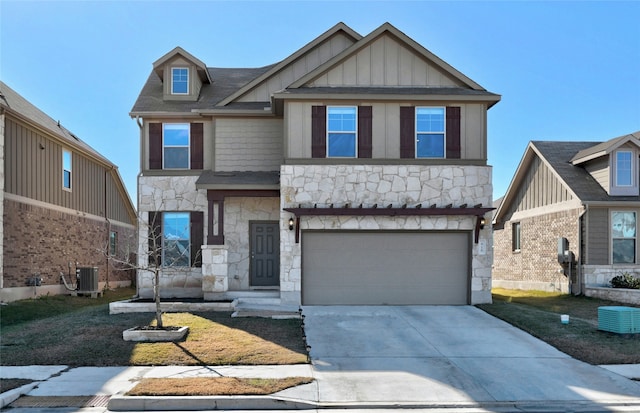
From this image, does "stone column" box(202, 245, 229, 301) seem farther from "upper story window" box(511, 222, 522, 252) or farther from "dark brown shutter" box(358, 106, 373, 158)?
"upper story window" box(511, 222, 522, 252)

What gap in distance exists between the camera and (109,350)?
377 inches

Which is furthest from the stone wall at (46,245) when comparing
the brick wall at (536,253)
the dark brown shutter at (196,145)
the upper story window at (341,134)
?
the brick wall at (536,253)

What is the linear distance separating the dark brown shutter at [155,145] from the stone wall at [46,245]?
2889 mm

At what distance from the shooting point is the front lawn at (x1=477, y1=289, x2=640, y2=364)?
947cm

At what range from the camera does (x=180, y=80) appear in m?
17.2

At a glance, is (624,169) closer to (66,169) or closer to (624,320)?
(624,320)

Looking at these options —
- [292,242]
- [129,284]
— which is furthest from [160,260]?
[129,284]

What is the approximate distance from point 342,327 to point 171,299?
586 centimetres

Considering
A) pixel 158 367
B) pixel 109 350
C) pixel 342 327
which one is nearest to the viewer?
→ pixel 158 367

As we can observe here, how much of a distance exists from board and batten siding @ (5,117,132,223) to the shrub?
2003cm

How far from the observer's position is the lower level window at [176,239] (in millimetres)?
15977

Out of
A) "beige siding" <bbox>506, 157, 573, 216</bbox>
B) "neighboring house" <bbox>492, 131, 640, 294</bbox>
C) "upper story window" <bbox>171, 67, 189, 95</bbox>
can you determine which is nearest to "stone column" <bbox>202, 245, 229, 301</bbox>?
"upper story window" <bbox>171, 67, 189, 95</bbox>

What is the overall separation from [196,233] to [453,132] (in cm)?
839

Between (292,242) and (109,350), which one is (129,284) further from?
(109,350)
